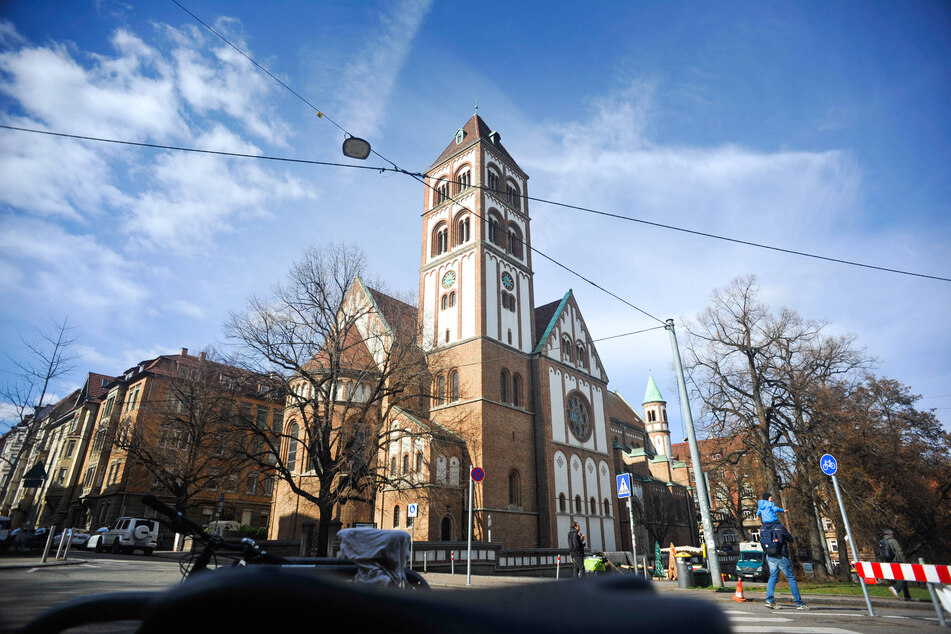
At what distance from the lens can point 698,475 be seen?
44.6 ft

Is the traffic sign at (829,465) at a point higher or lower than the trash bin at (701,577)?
higher

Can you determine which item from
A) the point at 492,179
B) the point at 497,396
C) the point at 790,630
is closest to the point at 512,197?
the point at 492,179

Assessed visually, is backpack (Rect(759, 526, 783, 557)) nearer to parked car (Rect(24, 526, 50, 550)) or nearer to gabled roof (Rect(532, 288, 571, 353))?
parked car (Rect(24, 526, 50, 550))

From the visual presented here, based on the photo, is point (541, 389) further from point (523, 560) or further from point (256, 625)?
point (256, 625)

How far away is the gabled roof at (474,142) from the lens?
33.4 meters

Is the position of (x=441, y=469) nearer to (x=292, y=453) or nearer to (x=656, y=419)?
(x=292, y=453)

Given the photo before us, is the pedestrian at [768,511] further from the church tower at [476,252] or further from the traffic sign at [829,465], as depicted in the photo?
the church tower at [476,252]

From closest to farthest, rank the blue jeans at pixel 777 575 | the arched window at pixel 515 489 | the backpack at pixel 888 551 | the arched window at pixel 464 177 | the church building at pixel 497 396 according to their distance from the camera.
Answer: the blue jeans at pixel 777 575 → the backpack at pixel 888 551 → the church building at pixel 497 396 → the arched window at pixel 515 489 → the arched window at pixel 464 177

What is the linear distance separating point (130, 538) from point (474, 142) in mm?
27658

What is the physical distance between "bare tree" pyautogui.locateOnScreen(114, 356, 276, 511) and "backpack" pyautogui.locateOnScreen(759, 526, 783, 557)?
14829mm

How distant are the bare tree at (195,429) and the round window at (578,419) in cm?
1803

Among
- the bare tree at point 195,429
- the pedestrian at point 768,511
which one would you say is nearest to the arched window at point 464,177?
the bare tree at point 195,429

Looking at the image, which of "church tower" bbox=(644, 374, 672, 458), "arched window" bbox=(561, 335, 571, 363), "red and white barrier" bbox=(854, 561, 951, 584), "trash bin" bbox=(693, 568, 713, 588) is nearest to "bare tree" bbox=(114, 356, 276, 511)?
"trash bin" bbox=(693, 568, 713, 588)

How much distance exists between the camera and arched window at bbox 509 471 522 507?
25875mm
